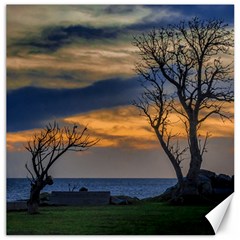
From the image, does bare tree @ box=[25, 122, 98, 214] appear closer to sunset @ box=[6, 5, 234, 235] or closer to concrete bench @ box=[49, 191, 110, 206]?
sunset @ box=[6, 5, 234, 235]

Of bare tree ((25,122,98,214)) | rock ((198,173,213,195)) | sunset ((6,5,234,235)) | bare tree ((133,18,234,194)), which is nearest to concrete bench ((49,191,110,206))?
sunset ((6,5,234,235))

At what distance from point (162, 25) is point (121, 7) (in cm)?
33

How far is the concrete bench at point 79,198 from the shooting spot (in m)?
6.79

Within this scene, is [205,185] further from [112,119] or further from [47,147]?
[47,147]

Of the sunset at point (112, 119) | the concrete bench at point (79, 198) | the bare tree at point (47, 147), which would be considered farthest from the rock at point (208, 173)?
the bare tree at point (47, 147)

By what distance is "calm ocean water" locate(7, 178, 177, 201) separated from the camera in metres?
6.77

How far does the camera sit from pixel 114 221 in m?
6.80

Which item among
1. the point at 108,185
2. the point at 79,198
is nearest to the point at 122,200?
the point at 108,185

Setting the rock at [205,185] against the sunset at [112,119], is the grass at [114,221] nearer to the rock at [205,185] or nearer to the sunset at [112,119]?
the sunset at [112,119]

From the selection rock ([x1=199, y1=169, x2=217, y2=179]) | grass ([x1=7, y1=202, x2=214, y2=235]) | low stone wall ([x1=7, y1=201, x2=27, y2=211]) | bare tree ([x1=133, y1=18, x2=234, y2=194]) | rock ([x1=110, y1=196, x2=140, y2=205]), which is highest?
bare tree ([x1=133, y1=18, x2=234, y2=194])

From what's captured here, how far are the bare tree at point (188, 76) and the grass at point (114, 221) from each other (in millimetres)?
244

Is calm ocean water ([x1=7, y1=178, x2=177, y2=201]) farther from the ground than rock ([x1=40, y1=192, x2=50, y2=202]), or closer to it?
farther from the ground

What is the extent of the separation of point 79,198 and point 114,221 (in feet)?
1.02

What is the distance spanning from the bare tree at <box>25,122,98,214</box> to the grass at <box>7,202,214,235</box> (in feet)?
0.41
